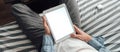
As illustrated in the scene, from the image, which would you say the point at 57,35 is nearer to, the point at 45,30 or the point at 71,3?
the point at 45,30

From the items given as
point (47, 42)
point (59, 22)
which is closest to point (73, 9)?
point (59, 22)

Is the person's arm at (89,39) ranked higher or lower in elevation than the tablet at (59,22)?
lower

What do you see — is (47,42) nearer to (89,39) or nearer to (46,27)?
(46,27)

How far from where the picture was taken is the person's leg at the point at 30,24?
1462mm

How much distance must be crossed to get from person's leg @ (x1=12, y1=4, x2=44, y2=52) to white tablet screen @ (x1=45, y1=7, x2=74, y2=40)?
0.12m

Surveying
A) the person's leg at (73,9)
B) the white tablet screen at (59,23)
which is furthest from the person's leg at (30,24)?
the person's leg at (73,9)

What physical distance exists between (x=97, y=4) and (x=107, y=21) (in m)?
0.17

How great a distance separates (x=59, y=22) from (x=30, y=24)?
0.19 metres

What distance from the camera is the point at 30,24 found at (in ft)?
4.81

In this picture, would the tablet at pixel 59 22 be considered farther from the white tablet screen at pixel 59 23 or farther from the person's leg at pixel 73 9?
the person's leg at pixel 73 9

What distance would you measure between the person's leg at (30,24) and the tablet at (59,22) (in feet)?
0.40

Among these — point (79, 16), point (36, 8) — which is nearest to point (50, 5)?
point (36, 8)

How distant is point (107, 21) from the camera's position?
174cm

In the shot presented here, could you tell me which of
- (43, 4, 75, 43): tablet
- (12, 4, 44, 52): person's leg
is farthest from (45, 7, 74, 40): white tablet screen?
(12, 4, 44, 52): person's leg
